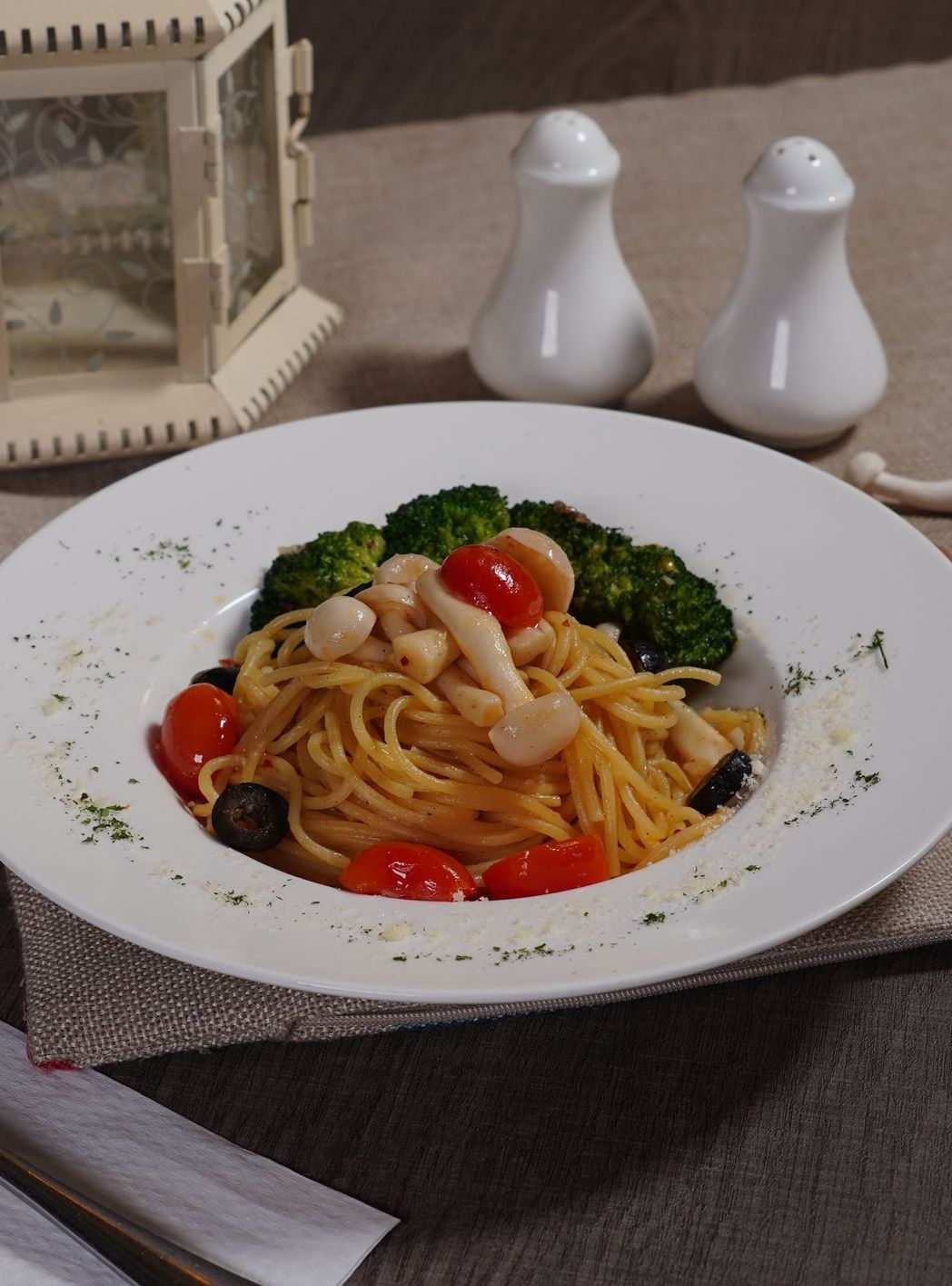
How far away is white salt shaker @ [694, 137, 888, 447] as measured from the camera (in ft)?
11.0

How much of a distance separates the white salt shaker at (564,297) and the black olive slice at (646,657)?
1.06 m

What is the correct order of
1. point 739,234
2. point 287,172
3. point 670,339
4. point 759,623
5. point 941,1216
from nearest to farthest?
point 941,1216
point 759,623
point 287,172
point 670,339
point 739,234

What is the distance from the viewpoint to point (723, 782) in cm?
244

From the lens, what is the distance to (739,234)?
4566 millimetres

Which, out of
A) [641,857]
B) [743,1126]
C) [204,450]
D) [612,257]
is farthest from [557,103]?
[743,1126]

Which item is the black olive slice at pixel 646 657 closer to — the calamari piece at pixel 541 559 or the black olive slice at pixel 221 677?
the calamari piece at pixel 541 559

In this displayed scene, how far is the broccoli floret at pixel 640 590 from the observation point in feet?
8.94

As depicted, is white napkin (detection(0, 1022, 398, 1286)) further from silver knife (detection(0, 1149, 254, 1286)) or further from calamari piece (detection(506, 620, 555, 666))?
calamari piece (detection(506, 620, 555, 666))

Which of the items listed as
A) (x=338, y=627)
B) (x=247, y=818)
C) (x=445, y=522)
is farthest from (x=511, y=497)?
(x=247, y=818)

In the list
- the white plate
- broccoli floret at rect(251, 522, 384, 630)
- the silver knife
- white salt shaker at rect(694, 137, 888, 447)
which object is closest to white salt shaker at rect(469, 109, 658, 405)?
white salt shaker at rect(694, 137, 888, 447)

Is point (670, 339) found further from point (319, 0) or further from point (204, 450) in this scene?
point (319, 0)

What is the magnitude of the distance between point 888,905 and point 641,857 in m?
0.40

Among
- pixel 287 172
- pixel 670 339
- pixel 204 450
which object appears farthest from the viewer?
pixel 670 339

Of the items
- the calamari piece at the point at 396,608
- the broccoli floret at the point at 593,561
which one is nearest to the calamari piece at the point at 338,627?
the calamari piece at the point at 396,608
